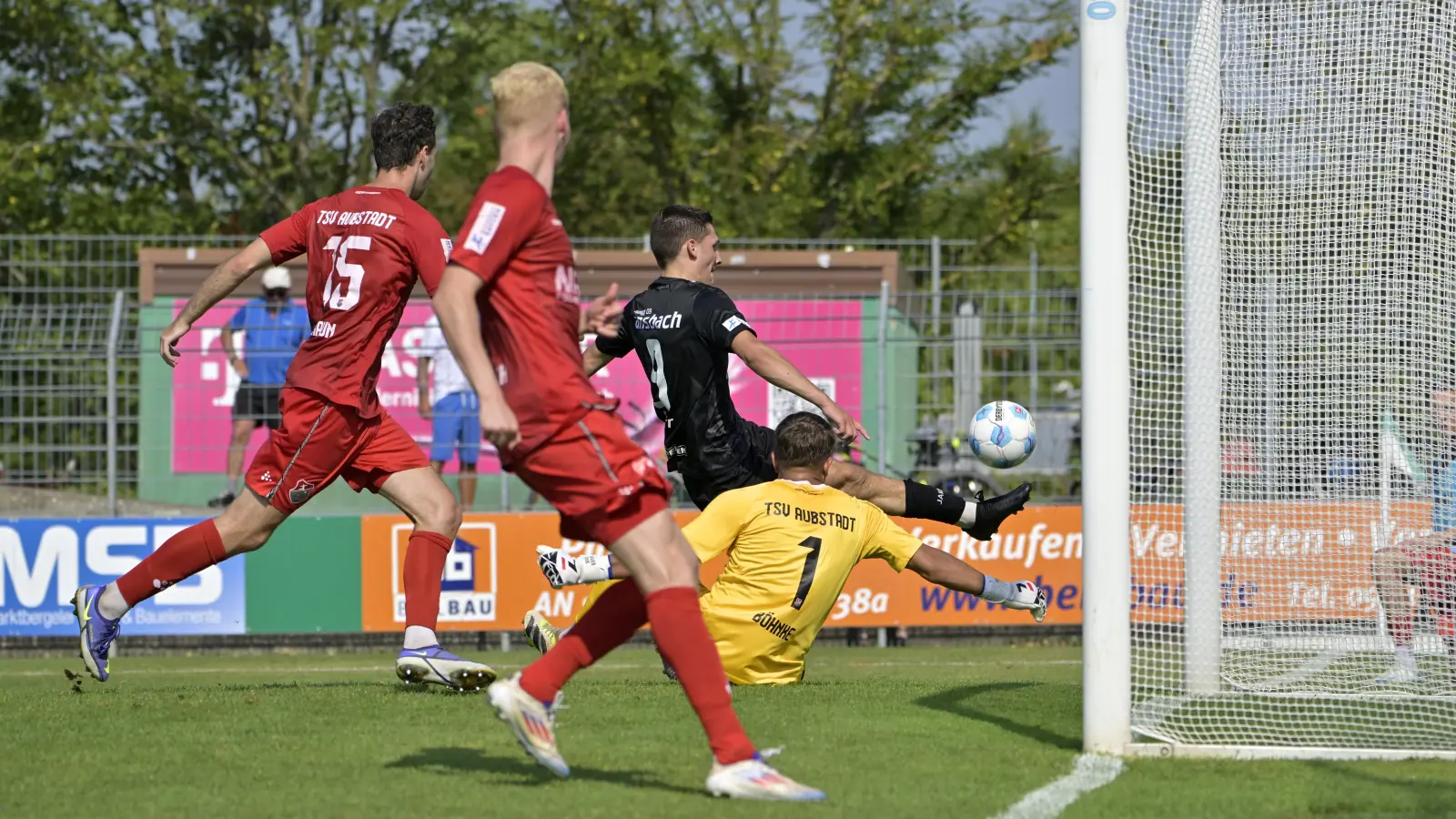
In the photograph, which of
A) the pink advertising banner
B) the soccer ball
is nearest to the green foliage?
the pink advertising banner

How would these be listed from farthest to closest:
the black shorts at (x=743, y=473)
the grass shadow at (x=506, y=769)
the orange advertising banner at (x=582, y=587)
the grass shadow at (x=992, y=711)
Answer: the orange advertising banner at (x=582, y=587) < the black shorts at (x=743, y=473) < the grass shadow at (x=992, y=711) < the grass shadow at (x=506, y=769)

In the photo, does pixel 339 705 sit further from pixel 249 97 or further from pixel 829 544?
pixel 249 97

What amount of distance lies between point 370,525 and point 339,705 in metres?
7.44

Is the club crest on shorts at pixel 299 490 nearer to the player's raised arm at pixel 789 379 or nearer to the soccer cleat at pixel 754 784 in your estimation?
the player's raised arm at pixel 789 379

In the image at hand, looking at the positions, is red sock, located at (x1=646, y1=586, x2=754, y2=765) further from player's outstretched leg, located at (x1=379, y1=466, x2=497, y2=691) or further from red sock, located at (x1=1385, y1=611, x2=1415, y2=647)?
red sock, located at (x1=1385, y1=611, x2=1415, y2=647)

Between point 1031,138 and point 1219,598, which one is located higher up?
point 1031,138

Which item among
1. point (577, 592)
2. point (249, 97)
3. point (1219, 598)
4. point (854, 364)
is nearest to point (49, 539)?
point (577, 592)

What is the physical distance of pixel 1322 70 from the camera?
256 inches

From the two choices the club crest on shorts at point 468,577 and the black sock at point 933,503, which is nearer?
the black sock at point 933,503

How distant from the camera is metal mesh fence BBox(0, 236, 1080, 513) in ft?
46.7

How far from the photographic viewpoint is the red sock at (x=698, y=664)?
479 cm

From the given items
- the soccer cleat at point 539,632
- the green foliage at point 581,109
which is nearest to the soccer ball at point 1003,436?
the soccer cleat at point 539,632

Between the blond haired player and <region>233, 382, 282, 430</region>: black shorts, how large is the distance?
24.5 feet

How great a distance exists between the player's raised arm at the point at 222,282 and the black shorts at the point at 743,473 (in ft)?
7.15
